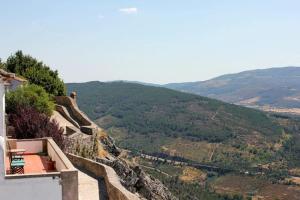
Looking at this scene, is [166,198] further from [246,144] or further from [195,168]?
[246,144]

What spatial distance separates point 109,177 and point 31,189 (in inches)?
279

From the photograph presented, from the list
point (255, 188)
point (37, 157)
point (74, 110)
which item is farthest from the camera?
point (255, 188)

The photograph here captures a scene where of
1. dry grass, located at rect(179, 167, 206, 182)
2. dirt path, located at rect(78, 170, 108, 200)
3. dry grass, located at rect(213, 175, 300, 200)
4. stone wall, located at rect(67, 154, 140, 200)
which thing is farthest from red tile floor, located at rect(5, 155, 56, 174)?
dry grass, located at rect(179, 167, 206, 182)

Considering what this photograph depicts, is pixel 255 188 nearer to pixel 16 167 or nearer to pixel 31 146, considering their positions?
pixel 31 146

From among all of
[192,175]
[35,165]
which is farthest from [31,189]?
[192,175]

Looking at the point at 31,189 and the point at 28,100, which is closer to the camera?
the point at 31,189

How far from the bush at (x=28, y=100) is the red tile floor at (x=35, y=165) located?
1280 cm

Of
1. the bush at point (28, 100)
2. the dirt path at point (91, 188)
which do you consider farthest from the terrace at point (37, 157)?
the bush at point (28, 100)

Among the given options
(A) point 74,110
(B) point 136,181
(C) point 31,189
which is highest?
(A) point 74,110

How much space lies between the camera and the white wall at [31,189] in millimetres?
11680

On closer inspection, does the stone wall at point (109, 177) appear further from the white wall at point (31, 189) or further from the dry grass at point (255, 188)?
the dry grass at point (255, 188)

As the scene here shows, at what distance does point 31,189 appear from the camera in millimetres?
11906

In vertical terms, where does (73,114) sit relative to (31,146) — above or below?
below

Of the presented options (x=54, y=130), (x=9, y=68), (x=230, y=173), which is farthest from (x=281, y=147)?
(x=54, y=130)
